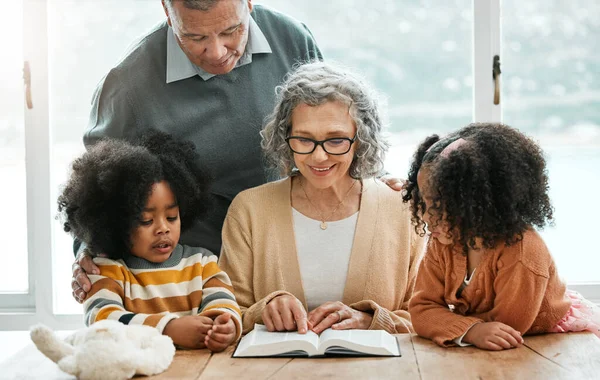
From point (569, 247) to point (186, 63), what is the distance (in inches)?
79.4

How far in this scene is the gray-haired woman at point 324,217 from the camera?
2268 mm

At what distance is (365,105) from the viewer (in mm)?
2326

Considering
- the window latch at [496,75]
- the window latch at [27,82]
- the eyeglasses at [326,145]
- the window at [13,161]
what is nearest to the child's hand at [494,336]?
the eyeglasses at [326,145]

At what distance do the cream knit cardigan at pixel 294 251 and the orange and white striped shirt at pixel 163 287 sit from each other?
0.18m

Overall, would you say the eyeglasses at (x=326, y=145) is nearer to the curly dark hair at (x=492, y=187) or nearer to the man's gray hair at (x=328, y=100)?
the man's gray hair at (x=328, y=100)

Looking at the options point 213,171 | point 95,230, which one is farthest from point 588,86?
point 95,230

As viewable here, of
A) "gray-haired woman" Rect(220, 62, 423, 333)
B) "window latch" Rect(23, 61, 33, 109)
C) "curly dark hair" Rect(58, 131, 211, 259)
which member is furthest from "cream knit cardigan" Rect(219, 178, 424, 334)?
"window latch" Rect(23, 61, 33, 109)

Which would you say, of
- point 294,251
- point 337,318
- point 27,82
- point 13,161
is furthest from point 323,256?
point 13,161

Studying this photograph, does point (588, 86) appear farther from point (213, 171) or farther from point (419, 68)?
point (213, 171)

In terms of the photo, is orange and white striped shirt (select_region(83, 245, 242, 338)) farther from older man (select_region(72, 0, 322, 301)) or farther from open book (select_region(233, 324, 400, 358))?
older man (select_region(72, 0, 322, 301))

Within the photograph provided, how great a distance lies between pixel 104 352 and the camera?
1688mm

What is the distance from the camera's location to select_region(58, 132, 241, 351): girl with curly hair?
208 cm

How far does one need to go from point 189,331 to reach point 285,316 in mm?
259

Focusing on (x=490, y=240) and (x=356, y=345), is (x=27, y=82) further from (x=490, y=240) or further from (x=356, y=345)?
(x=490, y=240)
